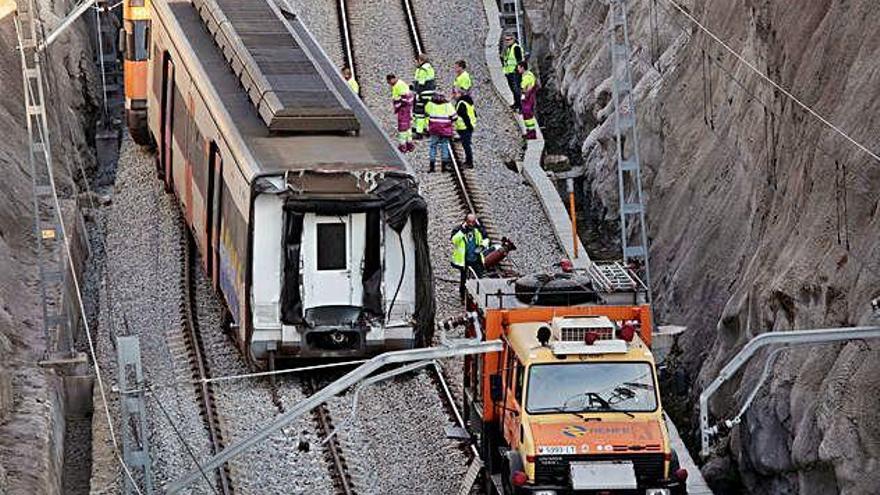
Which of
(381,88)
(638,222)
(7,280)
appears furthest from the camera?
(381,88)

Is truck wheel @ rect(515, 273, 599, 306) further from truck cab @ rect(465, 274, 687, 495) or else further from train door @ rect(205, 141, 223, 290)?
train door @ rect(205, 141, 223, 290)

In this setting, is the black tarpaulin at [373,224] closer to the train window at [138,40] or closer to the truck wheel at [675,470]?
the truck wheel at [675,470]

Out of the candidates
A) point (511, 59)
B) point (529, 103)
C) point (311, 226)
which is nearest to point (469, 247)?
point (311, 226)

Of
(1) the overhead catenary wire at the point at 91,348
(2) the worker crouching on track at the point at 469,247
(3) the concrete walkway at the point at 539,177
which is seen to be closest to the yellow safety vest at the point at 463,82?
(3) the concrete walkway at the point at 539,177

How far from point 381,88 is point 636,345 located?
70.4 feet

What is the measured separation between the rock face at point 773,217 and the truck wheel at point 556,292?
2417mm

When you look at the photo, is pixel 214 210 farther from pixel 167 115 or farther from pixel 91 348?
pixel 167 115

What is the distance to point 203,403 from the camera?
27.7 m

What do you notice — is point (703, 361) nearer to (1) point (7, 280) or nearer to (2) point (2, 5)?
(1) point (7, 280)

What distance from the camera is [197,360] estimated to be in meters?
29.4

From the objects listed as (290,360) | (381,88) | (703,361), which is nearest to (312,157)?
(290,360)

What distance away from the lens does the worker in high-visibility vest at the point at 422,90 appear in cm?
3816

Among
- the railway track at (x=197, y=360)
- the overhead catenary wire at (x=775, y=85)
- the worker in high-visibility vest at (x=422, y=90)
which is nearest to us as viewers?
the overhead catenary wire at (x=775, y=85)

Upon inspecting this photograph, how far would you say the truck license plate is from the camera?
2067 cm
